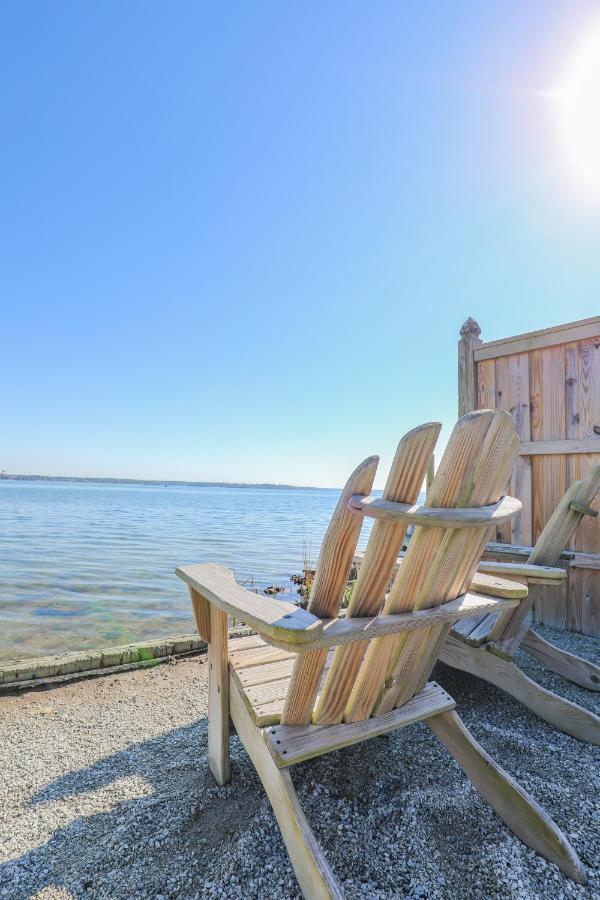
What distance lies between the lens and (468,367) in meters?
3.69

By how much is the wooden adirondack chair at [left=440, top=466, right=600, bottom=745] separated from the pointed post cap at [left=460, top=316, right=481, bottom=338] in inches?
80.5

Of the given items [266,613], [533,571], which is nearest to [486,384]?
[533,571]

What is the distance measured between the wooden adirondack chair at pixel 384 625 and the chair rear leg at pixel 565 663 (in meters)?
1.24

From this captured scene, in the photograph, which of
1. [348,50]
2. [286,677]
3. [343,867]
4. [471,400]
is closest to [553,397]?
[471,400]

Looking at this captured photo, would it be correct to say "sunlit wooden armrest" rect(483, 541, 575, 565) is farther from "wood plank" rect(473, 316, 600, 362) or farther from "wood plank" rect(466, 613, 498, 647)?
"wood plank" rect(473, 316, 600, 362)

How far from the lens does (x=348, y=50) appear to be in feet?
12.9

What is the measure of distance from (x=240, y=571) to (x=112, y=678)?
435 centimetres

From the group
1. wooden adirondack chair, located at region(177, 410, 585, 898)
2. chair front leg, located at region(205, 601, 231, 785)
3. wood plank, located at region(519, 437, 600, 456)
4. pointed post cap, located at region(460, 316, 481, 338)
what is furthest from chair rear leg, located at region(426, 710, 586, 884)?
pointed post cap, located at region(460, 316, 481, 338)

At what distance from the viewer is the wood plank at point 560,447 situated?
9.71 feet

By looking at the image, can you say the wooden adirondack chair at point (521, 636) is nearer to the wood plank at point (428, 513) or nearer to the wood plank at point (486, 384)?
the wood plank at point (428, 513)

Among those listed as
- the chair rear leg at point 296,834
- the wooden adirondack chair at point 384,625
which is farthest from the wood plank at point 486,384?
the chair rear leg at point 296,834

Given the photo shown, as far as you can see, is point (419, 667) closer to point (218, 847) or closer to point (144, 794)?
point (218, 847)

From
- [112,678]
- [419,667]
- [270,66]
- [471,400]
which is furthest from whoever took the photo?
[270,66]

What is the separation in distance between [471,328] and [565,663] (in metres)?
2.80
